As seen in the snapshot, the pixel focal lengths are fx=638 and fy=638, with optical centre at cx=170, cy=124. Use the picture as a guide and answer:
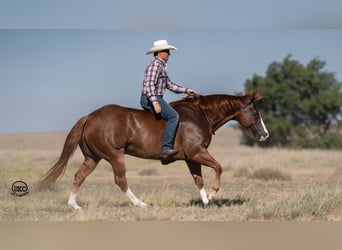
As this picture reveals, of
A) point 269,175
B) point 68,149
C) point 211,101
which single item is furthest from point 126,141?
point 269,175

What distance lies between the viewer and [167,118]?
9367 millimetres

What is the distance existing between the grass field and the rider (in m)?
1.03

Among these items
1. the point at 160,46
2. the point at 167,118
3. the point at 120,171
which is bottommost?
the point at 120,171

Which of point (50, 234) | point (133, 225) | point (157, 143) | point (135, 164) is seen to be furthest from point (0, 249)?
point (135, 164)

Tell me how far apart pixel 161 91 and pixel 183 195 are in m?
2.31

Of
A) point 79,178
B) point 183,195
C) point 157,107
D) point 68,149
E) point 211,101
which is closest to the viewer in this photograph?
point 157,107

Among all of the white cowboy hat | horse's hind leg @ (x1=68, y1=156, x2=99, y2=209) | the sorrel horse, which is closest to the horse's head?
the sorrel horse

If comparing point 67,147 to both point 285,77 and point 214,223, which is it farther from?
point 285,77

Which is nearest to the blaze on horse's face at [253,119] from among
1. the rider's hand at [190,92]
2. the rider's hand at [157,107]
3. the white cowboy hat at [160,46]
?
the rider's hand at [190,92]

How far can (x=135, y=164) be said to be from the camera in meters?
16.5

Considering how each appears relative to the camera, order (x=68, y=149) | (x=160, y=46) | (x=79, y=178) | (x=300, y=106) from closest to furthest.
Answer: (x=160, y=46)
(x=79, y=178)
(x=68, y=149)
(x=300, y=106)

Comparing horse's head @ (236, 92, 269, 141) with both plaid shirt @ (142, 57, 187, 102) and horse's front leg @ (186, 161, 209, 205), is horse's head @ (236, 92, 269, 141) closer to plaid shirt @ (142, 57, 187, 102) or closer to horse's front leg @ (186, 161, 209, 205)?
horse's front leg @ (186, 161, 209, 205)

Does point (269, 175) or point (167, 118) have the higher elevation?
point (167, 118)

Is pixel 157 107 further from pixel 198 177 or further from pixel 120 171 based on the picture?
pixel 198 177
